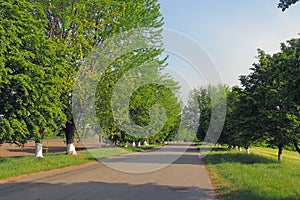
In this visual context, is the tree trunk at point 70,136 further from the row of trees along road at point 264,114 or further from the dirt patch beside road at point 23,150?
the row of trees along road at point 264,114

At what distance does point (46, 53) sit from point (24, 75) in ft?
8.76

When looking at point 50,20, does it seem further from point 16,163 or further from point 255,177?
point 255,177

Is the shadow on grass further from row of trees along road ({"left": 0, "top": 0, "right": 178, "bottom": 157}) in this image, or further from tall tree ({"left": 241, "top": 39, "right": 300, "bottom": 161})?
row of trees along road ({"left": 0, "top": 0, "right": 178, "bottom": 157})

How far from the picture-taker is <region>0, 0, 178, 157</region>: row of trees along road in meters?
16.9

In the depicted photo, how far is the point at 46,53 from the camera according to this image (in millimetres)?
19156

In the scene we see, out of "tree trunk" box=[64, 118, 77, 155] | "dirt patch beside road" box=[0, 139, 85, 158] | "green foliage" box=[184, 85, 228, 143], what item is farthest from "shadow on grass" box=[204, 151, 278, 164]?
"green foliage" box=[184, 85, 228, 143]

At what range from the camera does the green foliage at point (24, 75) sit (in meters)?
16.6

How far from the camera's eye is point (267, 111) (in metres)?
22.1

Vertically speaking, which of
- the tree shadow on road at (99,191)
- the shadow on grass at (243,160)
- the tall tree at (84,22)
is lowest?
the tree shadow on road at (99,191)

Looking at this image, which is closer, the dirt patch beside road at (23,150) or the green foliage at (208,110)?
the dirt patch beside road at (23,150)

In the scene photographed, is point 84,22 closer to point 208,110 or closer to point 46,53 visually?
point 46,53

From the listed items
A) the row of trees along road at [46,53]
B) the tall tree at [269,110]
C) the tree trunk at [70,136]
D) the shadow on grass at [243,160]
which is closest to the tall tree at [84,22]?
the row of trees along road at [46,53]

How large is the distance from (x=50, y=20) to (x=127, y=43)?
243 inches

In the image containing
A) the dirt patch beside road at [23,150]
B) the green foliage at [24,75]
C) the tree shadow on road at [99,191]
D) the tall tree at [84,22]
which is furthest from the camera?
the dirt patch beside road at [23,150]
